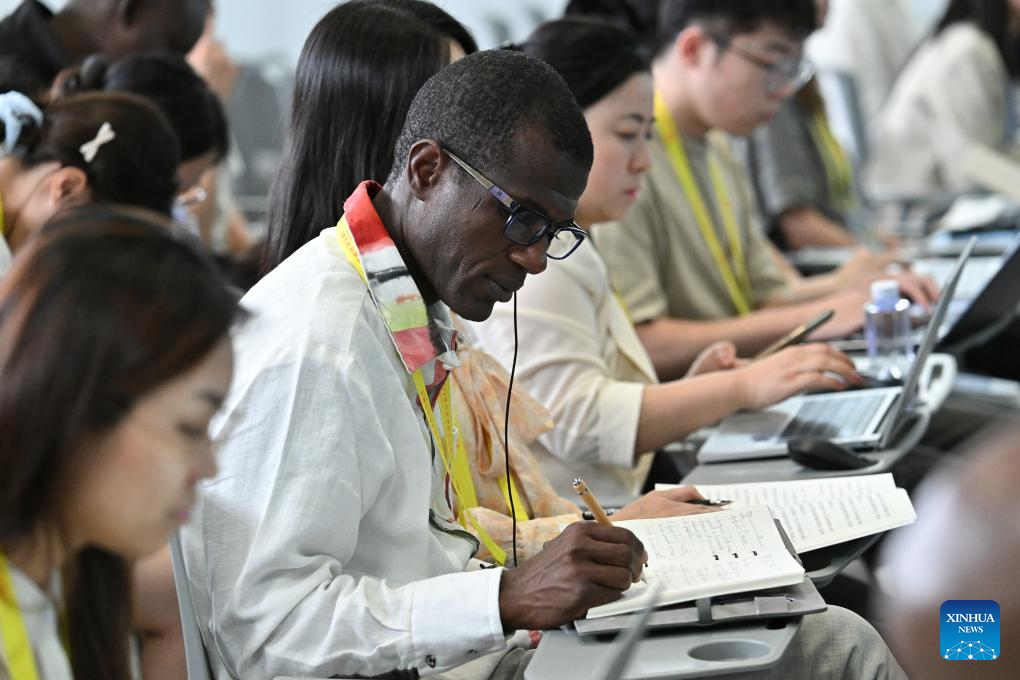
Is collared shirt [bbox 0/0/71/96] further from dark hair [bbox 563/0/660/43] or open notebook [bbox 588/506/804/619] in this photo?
open notebook [bbox 588/506/804/619]

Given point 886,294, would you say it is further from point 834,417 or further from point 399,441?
point 399,441

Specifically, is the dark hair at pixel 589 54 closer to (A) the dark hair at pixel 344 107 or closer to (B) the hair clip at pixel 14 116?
(A) the dark hair at pixel 344 107

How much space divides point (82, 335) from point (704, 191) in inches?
90.7

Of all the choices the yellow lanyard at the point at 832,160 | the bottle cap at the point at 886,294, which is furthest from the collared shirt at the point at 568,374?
the yellow lanyard at the point at 832,160

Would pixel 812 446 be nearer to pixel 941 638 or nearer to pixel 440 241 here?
pixel 440 241

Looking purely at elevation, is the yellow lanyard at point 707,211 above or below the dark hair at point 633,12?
below

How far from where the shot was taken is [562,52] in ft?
7.93

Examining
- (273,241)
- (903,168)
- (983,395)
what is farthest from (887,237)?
(273,241)

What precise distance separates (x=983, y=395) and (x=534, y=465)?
7.63ft

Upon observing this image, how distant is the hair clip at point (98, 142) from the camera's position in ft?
7.05

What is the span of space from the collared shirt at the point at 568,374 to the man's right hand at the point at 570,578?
0.78 m

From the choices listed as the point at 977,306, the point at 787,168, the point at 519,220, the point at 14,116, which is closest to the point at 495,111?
the point at 519,220

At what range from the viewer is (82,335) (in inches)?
40.0

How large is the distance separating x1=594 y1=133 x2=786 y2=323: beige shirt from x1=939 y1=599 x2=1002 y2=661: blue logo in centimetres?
183
